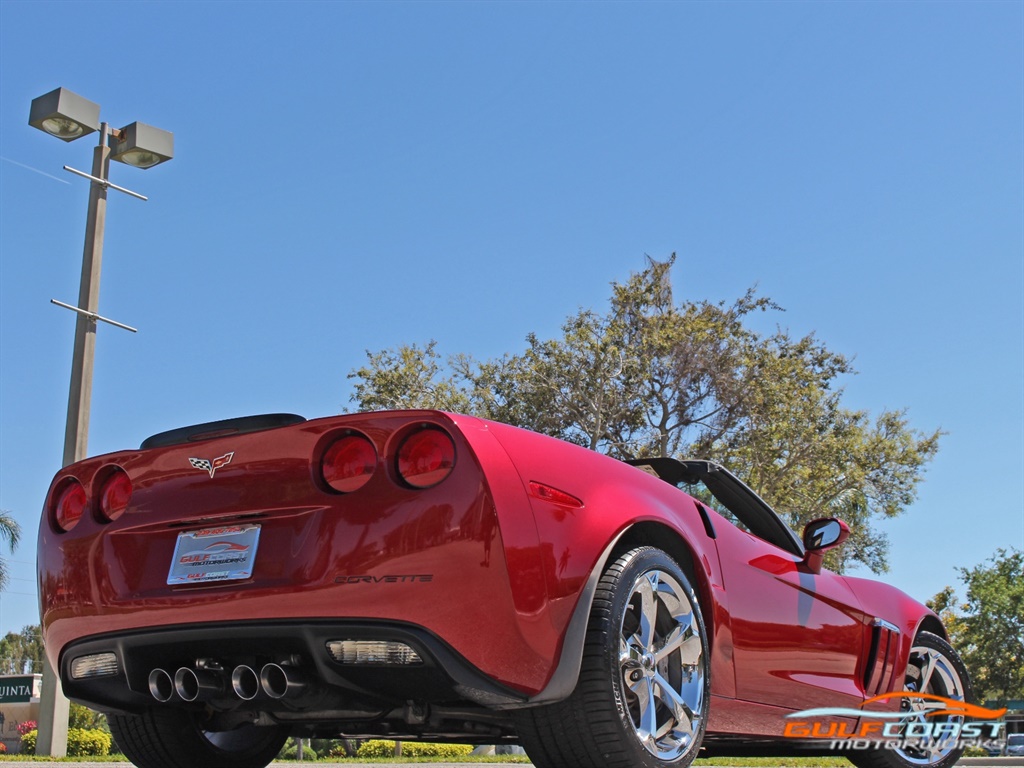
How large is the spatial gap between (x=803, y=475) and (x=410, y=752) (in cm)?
1111

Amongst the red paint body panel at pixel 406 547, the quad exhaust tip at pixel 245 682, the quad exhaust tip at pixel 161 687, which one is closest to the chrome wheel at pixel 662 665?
the red paint body panel at pixel 406 547

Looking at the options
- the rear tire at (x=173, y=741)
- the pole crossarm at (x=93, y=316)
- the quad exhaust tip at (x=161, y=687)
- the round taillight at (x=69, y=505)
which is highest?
the pole crossarm at (x=93, y=316)

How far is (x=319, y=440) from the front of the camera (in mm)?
3193

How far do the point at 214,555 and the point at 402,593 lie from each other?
0.62 m

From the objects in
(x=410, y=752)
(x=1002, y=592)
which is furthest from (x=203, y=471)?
(x=1002, y=592)

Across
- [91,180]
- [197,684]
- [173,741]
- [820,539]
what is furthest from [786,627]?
[91,180]

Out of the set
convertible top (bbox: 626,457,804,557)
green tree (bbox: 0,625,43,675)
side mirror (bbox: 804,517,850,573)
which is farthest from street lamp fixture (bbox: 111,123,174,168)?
green tree (bbox: 0,625,43,675)

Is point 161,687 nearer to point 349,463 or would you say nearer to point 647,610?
point 349,463

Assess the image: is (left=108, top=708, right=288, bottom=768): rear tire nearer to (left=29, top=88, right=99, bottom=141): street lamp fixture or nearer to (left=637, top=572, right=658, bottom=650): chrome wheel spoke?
(left=637, top=572, right=658, bottom=650): chrome wheel spoke

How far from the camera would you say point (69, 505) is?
3678 millimetres

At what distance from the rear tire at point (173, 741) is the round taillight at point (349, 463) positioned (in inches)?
53.0

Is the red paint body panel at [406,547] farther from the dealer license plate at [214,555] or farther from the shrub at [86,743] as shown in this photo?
the shrub at [86,743]

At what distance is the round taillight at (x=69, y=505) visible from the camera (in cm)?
363

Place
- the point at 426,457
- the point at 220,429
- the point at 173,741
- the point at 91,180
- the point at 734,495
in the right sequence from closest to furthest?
1. the point at 426,457
2. the point at 220,429
3. the point at 173,741
4. the point at 734,495
5. the point at 91,180
